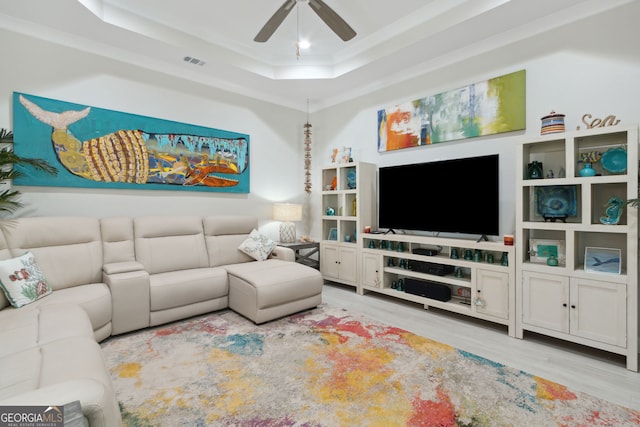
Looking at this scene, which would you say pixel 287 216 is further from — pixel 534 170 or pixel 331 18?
pixel 534 170

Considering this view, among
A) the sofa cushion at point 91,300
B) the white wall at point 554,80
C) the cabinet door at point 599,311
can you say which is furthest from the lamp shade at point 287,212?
the cabinet door at point 599,311

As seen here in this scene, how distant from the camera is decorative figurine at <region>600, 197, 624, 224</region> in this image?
92.3 inches

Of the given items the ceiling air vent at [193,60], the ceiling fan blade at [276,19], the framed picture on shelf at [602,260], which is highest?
the ceiling air vent at [193,60]

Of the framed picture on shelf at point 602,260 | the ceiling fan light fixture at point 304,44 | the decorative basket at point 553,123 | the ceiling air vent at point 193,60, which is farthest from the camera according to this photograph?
the ceiling fan light fixture at point 304,44

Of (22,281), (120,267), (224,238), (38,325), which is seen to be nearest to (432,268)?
(224,238)

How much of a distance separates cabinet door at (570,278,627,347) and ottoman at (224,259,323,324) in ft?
7.05

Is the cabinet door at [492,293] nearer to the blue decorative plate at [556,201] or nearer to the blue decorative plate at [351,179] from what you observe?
the blue decorative plate at [556,201]

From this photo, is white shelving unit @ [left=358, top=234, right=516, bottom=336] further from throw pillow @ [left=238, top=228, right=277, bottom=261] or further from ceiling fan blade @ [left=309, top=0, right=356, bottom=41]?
ceiling fan blade @ [left=309, top=0, right=356, bottom=41]

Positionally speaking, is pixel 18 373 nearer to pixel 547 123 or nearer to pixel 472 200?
pixel 472 200

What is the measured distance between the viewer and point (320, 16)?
2.53 meters

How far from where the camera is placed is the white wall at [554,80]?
252 centimetres

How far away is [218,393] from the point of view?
1900mm

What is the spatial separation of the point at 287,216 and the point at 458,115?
8.07 feet

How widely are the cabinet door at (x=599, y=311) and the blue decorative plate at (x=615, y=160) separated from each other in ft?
2.77
